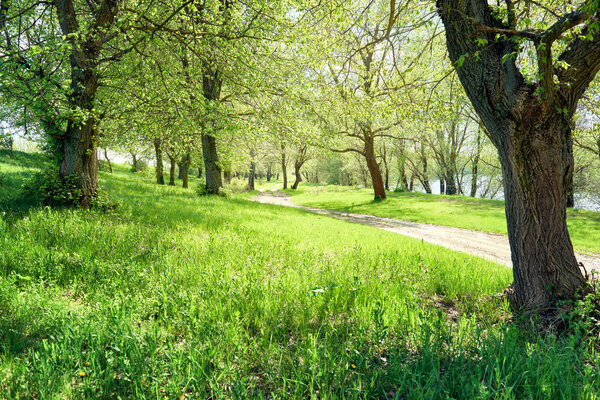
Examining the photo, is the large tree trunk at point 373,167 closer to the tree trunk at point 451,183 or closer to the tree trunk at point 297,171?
the tree trunk at point 451,183

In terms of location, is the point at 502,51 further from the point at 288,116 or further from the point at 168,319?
the point at 288,116

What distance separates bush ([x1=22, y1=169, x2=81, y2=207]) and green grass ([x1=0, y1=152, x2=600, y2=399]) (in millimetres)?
2163

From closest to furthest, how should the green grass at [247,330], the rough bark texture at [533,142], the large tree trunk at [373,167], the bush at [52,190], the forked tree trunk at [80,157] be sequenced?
the green grass at [247,330], the rough bark texture at [533,142], the bush at [52,190], the forked tree trunk at [80,157], the large tree trunk at [373,167]

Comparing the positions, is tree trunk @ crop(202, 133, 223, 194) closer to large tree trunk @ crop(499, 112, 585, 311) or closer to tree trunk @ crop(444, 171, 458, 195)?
large tree trunk @ crop(499, 112, 585, 311)

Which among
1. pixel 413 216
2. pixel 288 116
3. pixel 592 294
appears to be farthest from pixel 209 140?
pixel 592 294

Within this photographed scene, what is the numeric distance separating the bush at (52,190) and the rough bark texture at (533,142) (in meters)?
8.89

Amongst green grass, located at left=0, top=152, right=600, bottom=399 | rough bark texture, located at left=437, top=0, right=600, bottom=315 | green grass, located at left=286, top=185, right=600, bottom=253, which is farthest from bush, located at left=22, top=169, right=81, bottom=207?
green grass, located at left=286, top=185, right=600, bottom=253

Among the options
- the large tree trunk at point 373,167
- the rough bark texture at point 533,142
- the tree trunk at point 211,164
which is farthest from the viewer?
the large tree trunk at point 373,167

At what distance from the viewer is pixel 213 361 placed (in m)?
2.24

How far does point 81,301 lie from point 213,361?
79.7 inches

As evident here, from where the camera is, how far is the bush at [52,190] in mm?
6781

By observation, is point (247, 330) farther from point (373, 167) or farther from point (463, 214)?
point (373, 167)

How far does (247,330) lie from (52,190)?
7.26m

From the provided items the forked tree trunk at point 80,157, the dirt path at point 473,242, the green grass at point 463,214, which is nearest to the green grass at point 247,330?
the forked tree trunk at point 80,157
